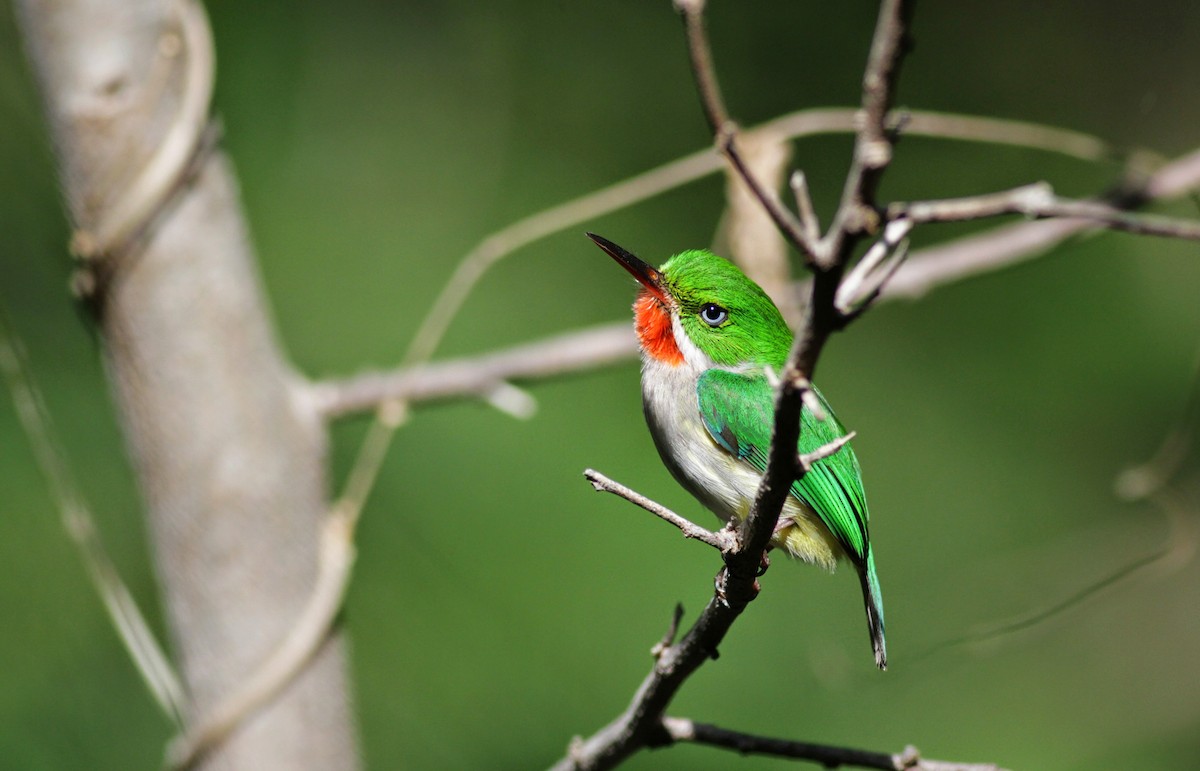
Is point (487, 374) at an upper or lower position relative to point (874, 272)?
lower

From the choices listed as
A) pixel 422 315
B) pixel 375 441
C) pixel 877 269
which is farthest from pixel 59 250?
pixel 877 269

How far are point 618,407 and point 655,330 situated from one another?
5.24 feet

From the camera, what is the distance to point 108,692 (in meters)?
2.94

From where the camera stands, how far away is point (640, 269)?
197 cm

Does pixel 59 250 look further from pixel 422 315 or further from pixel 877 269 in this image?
pixel 877 269

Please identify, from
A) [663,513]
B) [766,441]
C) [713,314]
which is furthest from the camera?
[713,314]

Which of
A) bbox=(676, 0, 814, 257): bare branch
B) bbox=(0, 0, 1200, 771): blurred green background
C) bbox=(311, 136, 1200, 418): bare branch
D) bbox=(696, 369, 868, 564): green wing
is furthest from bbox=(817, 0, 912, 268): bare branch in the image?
bbox=(0, 0, 1200, 771): blurred green background

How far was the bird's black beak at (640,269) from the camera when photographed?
1.87 m

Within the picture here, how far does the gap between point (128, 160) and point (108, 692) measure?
4.78 ft

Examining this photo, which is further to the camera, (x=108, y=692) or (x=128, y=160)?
(x=108, y=692)

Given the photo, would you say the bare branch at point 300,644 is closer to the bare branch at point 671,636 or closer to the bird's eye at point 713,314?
the bird's eye at point 713,314

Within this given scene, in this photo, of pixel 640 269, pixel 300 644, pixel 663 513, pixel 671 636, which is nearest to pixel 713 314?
pixel 640 269

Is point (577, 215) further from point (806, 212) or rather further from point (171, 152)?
point (806, 212)

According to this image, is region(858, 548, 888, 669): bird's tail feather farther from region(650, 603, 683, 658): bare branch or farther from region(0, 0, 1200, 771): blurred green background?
region(0, 0, 1200, 771): blurred green background
